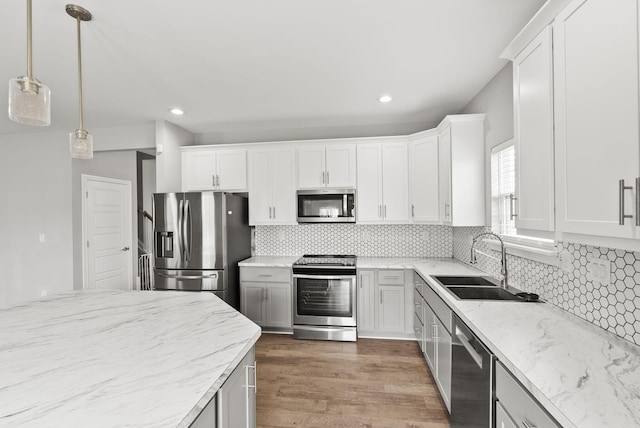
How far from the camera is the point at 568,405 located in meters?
0.90

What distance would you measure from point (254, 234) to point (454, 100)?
3010 millimetres

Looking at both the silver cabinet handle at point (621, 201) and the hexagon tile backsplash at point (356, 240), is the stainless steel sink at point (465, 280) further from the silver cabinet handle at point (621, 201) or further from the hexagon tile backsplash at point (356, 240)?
the silver cabinet handle at point (621, 201)

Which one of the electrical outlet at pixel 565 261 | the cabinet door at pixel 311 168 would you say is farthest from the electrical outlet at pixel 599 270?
the cabinet door at pixel 311 168

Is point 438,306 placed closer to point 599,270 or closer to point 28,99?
point 599,270

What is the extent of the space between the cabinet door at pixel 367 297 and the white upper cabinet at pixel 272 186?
1142 mm

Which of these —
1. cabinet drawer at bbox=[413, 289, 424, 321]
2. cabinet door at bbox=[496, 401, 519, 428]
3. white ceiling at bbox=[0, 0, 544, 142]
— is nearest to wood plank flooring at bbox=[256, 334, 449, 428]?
cabinet drawer at bbox=[413, 289, 424, 321]

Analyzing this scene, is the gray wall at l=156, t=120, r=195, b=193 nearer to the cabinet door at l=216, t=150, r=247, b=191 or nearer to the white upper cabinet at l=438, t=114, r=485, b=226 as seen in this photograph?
the cabinet door at l=216, t=150, r=247, b=191

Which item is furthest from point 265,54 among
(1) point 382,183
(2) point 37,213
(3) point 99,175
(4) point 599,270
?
(2) point 37,213

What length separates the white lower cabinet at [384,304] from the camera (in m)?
3.42

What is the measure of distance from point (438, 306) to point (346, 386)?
1046 millimetres

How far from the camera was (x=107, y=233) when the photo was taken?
4766 millimetres

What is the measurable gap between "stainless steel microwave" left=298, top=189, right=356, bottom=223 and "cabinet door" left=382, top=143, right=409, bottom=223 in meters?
0.42

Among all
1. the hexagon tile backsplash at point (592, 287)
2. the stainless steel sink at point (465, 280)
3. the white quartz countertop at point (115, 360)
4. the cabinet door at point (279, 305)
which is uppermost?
the hexagon tile backsplash at point (592, 287)

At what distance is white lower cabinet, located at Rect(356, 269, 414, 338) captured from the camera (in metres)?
3.42
